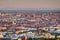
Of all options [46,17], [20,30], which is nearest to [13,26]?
[20,30]

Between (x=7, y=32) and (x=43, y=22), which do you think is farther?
(x=43, y=22)

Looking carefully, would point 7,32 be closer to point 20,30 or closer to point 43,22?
point 20,30
